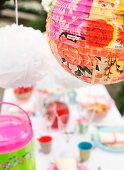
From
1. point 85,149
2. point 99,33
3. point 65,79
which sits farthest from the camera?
point 85,149

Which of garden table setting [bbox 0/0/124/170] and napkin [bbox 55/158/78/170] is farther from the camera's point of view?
napkin [bbox 55/158/78/170]

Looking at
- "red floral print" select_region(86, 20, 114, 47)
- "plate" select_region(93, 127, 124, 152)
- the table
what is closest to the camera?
"red floral print" select_region(86, 20, 114, 47)

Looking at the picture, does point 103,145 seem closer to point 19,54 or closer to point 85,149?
point 85,149

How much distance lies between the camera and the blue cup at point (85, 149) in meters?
1.59

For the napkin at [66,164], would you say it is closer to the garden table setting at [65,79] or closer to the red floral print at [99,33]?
the garden table setting at [65,79]

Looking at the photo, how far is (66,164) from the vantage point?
1.47 m

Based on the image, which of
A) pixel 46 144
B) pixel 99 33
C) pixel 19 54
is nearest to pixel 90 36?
pixel 99 33

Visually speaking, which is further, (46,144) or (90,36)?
(46,144)

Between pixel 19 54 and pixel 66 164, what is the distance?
1.91ft

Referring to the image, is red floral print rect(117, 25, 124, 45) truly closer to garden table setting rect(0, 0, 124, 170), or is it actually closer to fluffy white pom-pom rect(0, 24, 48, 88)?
garden table setting rect(0, 0, 124, 170)

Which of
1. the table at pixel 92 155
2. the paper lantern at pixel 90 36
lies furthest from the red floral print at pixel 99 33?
the table at pixel 92 155

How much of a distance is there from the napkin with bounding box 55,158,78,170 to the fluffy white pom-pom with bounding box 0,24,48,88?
48 centimetres

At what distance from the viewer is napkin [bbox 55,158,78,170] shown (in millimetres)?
1455

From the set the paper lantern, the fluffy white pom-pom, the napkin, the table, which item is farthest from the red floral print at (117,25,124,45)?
the table
